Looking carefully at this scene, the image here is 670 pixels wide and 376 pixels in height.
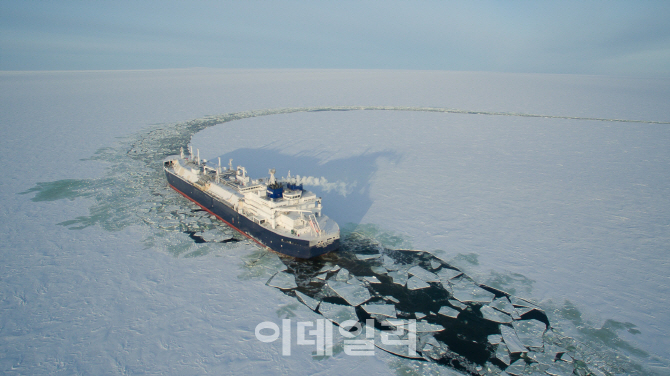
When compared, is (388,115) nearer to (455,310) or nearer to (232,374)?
(455,310)

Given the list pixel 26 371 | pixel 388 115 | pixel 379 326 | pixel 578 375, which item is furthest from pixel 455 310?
pixel 388 115

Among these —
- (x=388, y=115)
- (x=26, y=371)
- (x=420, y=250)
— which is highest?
(x=388, y=115)

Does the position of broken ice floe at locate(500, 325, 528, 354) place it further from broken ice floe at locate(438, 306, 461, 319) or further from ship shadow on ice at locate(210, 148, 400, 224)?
ship shadow on ice at locate(210, 148, 400, 224)

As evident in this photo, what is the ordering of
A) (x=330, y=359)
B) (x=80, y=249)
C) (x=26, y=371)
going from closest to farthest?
→ (x=26, y=371)
(x=330, y=359)
(x=80, y=249)

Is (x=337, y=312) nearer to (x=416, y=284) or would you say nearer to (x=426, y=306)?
(x=426, y=306)

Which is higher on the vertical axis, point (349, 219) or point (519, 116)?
point (519, 116)

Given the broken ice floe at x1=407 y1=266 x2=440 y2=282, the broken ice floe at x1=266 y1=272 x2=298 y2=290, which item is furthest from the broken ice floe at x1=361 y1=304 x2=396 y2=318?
the broken ice floe at x1=266 y1=272 x2=298 y2=290
